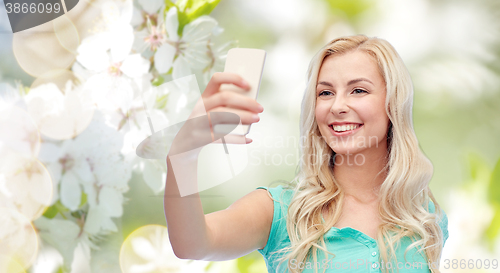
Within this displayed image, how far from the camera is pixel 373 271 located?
822 mm

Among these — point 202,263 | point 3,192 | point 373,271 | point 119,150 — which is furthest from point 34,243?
point 373,271

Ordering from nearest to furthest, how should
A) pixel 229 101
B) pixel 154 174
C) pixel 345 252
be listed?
1. pixel 229 101
2. pixel 345 252
3. pixel 154 174

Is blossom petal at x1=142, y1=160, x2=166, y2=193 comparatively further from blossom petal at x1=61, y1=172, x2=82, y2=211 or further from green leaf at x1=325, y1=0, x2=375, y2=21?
green leaf at x1=325, y1=0, x2=375, y2=21

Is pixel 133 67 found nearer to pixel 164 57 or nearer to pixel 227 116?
pixel 164 57

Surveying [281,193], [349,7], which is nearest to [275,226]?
[281,193]

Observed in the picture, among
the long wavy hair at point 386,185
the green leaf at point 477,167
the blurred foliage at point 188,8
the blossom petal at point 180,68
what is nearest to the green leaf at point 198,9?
the blurred foliage at point 188,8

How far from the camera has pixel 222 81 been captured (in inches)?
22.9

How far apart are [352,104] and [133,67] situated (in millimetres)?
575

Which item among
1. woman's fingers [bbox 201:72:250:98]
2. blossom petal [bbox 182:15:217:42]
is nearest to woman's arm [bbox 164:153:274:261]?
woman's fingers [bbox 201:72:250:98]

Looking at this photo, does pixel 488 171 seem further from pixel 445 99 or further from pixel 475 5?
pixel 475 5

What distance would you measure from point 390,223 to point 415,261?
0.10 metres

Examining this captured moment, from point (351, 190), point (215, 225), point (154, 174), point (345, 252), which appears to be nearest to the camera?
point (215, 225)

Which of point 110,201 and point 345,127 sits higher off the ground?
point 345,127

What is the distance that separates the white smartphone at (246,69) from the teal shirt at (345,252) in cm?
39
